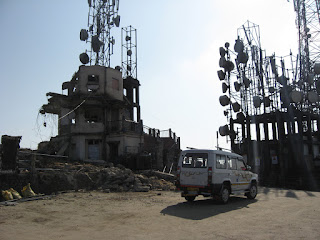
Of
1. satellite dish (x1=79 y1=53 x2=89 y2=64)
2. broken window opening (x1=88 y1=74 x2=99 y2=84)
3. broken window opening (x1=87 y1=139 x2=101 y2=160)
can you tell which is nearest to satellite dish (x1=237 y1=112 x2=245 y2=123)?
broken window opening (x1=87 y1=139 x2=101 y2=160)

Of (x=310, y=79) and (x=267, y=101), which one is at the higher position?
(x=310, y=79)

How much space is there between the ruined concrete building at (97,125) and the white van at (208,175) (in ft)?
45.0

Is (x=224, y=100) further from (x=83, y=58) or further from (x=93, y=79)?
(x=83, y=58)

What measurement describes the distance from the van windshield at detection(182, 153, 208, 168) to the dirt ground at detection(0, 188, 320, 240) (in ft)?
5.05

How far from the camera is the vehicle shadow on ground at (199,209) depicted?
9.30 metres

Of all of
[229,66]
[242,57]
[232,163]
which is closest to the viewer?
[232,163]

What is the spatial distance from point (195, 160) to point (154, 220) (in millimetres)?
3883

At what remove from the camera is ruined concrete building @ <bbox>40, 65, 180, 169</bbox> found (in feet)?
89.4

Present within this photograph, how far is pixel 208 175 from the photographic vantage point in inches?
438

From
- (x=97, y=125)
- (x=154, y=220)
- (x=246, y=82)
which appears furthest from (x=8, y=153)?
(x=246, y=82)

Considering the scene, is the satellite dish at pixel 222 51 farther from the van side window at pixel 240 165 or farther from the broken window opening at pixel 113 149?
the van side window at pixel 240 165

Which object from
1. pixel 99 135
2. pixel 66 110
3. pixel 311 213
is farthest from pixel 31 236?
pixel 66 110

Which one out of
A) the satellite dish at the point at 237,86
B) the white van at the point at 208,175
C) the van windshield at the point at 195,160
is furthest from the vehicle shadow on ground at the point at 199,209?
the satellite dish at the point at 237,86

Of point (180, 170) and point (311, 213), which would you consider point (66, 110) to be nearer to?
point (180, 170)
